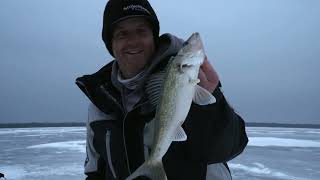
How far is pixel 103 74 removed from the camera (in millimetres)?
3332

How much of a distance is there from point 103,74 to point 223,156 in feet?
4.56

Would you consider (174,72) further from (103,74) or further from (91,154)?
(91,154)

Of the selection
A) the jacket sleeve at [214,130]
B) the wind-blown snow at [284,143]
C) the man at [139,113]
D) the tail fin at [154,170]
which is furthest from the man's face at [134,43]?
the wind-blown snow at [284,143]

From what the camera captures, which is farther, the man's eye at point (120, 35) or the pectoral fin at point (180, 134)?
the man's eye at point (120, 35)

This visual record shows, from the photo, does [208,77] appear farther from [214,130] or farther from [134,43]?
[134,43]

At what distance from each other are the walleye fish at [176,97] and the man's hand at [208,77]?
0.12 metres

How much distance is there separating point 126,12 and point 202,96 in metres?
1.05

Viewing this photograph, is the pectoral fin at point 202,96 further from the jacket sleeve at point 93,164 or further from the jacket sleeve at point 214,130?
the jacket sleeve at point 93,164

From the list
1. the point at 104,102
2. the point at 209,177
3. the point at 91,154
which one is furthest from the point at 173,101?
the point at 91,154

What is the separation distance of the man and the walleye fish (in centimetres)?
23

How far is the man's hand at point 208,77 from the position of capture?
90.0 inches

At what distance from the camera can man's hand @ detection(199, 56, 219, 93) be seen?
7.50 feet

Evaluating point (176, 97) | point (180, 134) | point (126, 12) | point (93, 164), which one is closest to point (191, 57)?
point (176, 97)

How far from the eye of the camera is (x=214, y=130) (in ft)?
7.98
